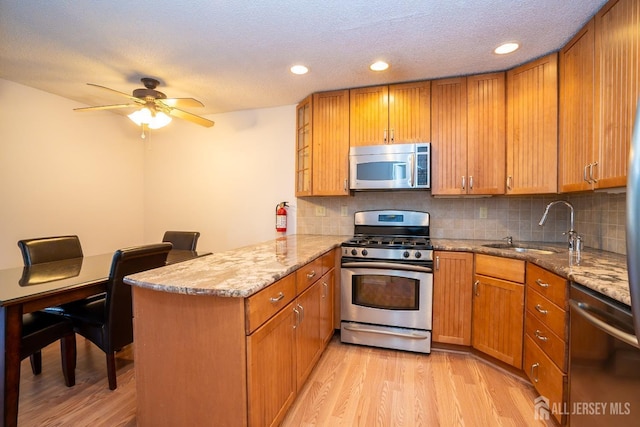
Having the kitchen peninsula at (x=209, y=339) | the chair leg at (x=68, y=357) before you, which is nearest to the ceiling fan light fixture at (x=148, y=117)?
the kitchen peninsula at (x=209, y=339)

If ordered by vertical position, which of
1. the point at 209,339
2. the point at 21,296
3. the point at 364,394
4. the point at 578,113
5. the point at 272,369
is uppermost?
the point at 578,113

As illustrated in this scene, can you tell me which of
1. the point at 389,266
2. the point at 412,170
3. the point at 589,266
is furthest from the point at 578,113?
the point at 389,266

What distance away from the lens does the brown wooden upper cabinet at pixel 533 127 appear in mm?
2084

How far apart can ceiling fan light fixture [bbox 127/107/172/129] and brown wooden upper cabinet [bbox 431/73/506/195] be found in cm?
242

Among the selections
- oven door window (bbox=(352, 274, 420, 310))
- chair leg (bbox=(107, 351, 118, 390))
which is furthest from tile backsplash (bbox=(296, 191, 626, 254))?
chair leg (bbox=(107, 351, 118, 390))

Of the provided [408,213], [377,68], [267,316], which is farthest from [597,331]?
[377,68]

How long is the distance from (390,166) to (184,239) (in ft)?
7.50

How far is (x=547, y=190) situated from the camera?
6.98 ft

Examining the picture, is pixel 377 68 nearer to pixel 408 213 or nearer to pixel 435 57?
pixel 435 57

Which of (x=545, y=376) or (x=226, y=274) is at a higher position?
(x=226, y=274)

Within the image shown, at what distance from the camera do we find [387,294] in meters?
2.36

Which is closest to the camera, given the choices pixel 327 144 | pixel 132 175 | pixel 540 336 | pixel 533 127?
pixel 540 336

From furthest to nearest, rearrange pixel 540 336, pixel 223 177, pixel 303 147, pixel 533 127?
pixel 223 177 → pixel 303 147 → pixel 533 127 → pixel 540 336

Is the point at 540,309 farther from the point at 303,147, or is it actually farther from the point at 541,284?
the point at 303,147
